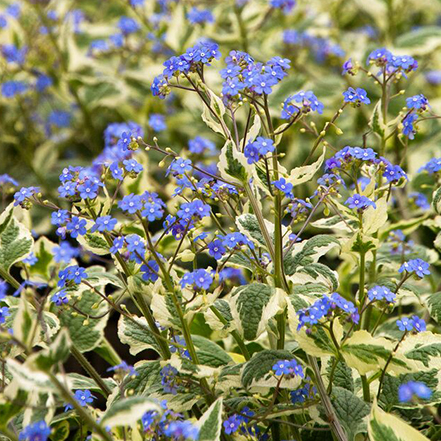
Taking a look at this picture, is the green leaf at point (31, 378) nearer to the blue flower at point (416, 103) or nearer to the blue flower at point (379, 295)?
the blue flower at point (379, 295)

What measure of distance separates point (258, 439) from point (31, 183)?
2.08m

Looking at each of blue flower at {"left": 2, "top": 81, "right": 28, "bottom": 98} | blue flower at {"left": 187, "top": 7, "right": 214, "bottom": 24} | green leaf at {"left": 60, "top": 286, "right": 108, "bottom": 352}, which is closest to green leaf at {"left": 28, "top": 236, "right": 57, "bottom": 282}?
green leaf at {"left": 60, "top": 286, "right": 108, "bottom": 352}

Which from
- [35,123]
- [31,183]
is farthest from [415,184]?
[35,123]

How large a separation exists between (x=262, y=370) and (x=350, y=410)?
0.20 m

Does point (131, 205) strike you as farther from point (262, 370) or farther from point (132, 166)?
point (262, 370)

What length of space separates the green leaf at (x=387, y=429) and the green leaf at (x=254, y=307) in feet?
0.79

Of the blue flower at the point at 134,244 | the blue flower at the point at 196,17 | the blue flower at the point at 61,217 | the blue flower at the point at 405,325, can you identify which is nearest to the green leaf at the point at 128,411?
the blue flower at the point at 134,244

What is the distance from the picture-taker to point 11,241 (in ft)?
5.11

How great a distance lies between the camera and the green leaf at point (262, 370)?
1.33m

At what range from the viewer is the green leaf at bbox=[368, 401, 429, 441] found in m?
1.23

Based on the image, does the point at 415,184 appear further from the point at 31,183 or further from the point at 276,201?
the point at 31,183

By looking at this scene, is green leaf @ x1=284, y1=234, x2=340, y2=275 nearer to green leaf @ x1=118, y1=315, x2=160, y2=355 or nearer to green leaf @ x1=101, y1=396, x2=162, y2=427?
green leaf @ x1=118, y1=315, x2=160, y2=355

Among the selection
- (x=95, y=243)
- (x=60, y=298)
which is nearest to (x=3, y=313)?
(x=60, y=298)

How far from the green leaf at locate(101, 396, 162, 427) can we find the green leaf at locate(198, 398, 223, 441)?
159mm
